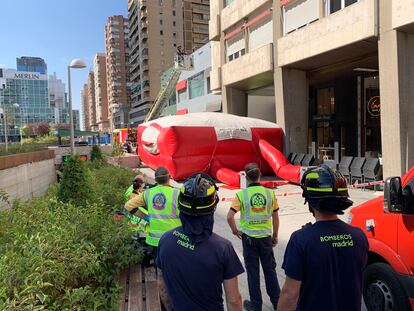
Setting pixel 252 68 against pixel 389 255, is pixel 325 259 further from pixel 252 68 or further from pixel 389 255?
pixel 252 68

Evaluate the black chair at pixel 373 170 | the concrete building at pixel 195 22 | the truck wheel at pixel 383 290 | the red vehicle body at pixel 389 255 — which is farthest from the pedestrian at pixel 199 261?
the concrete building at pixel 195 22

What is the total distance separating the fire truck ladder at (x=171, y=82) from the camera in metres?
45.1

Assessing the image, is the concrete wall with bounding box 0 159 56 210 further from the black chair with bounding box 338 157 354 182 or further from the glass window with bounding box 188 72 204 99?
the glass window with bounding box 188 72 204 99

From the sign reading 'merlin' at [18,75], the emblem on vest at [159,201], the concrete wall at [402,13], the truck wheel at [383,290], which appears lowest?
the truck wheel at [383,290]

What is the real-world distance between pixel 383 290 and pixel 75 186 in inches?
257

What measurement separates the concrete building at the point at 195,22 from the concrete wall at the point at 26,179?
80.9m

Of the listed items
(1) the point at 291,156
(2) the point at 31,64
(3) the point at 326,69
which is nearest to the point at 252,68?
(3) the point at 326,69

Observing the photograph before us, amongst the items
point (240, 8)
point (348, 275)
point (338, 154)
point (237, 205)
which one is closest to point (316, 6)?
point (240, 8)

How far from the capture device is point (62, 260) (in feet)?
12.7

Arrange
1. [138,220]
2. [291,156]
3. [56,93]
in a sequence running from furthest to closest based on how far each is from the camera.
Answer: [56,93], [291,156], [138,220]

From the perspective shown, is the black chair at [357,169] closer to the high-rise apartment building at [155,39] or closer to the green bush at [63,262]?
the green bush at [63,262]

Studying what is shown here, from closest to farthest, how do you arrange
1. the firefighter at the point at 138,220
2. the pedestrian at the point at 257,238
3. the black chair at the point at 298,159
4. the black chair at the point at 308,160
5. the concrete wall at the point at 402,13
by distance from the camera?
1. the pedestrian at the point at 257,238
2. the firefighter at the point at 138,220
3. the concrete wall at the point at 402,13
4. the black chair at the point at 308,160
5. the black chair at the point at 298,159

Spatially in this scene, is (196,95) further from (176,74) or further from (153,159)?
(153,159)

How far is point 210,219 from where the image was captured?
7.88ft
